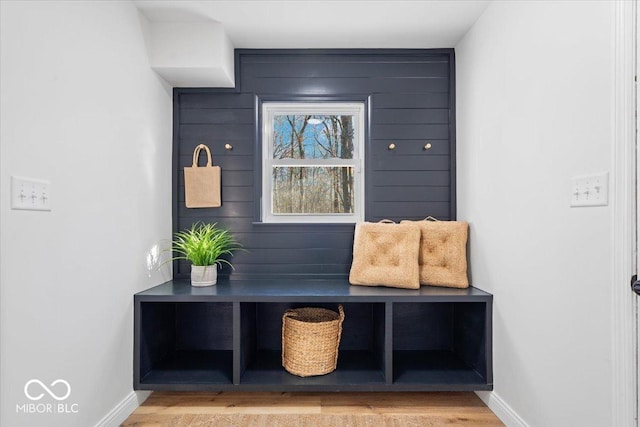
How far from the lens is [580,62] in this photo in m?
1.42

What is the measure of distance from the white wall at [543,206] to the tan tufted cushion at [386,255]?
1.32ft

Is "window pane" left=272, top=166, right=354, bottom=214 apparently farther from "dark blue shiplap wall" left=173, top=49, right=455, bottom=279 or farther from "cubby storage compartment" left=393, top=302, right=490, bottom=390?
"cubby storage compartment" left=393, top=302, right=490, bottom=390

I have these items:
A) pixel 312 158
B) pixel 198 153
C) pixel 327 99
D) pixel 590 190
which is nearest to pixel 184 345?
pixel 198 153

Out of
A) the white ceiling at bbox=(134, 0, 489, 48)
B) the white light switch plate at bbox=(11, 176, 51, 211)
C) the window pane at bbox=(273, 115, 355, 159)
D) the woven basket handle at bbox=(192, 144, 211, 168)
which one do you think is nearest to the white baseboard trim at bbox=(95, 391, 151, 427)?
the white light switch plate at bbox=(11, 176, 51, 211)

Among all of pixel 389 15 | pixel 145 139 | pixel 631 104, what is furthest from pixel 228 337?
pixel 631 104

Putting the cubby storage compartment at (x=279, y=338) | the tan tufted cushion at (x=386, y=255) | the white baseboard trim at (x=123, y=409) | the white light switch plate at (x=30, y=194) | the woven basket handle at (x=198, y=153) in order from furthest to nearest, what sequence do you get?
the woven basket handle at (x=198, y=153) < the tan tufted cushion at (x=386, y=255) < the cubby storage compartment at (x=279, y=338) < the white baseboard trim at (x=123, y=409) < the white light switch plate at (x=30, y=194)

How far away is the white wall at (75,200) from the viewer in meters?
1.31

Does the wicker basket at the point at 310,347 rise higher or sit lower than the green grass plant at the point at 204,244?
lower

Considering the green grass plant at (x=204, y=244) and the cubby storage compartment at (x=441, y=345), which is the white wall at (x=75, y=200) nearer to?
the green grass plant at (x=204, y=244)

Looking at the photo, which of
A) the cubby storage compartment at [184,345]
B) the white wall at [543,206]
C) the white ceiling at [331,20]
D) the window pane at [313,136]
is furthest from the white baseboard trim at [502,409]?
the white ceiling at [331,20]

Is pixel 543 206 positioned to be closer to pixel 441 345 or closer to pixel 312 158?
pixel 441 345

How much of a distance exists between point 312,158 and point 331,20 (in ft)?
2.96

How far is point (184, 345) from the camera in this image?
8.60 feet

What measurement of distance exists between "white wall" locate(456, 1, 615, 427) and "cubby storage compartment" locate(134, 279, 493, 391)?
0.92 ft
